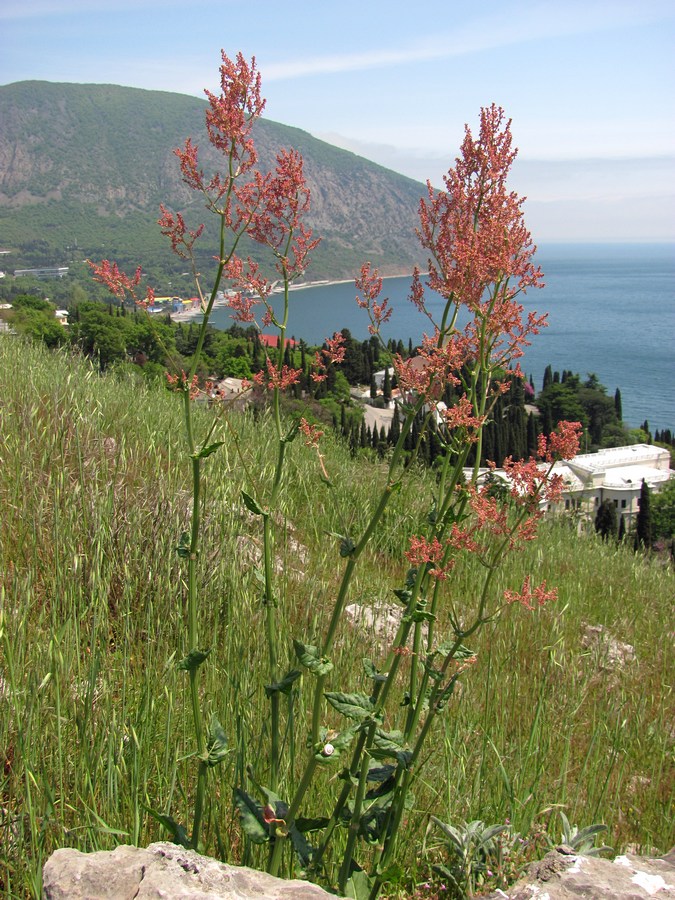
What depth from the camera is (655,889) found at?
61.2 inches

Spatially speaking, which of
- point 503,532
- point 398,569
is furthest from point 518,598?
point 398,569

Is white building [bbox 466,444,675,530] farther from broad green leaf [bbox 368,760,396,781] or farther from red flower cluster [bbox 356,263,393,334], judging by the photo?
broad green leaf [bbox 368,760,396,781]

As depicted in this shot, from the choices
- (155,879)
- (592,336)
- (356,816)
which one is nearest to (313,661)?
(356,816)

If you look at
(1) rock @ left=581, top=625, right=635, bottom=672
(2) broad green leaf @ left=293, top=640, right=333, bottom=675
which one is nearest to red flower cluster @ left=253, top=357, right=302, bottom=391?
(2) broad green leaf @ left=293, top=640, right=333, bottom=675

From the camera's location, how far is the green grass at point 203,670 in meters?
2.15

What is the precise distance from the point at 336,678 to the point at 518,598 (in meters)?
1.40

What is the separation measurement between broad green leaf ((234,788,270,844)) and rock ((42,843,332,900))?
0.65 feet

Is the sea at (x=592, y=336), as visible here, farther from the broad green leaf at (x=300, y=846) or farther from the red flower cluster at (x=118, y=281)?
the broad green leaf at (x=300, y=846)

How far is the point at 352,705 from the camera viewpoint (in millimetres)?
1677

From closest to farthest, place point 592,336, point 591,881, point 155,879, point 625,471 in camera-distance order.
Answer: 1. point 155,879
2. point 591,881
3. point 625,471
4. point 592,336

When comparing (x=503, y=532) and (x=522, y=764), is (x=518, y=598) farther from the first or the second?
(x=522, y=764)

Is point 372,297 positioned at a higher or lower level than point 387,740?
higher

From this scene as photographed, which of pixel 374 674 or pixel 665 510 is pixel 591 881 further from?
pixel 665 510

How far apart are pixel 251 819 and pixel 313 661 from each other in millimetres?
447
